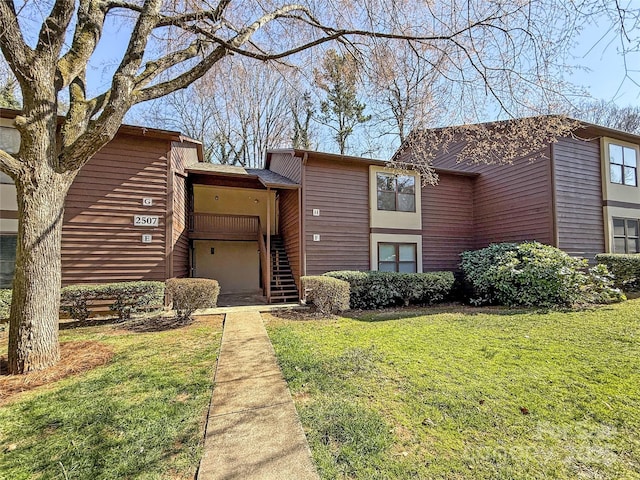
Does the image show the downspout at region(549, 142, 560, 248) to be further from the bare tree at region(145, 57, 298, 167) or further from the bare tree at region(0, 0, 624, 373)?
the bare tree at region(145, 57, 298, 167)

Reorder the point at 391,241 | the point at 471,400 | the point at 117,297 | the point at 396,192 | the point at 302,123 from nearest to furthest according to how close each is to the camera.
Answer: the point at 471,400 < the point at 117,297 < the point at 391,241 < the point at 396,192 < the point at 302,123

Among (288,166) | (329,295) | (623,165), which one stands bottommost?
(329,295)

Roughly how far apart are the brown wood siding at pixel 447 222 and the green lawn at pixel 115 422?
886cm

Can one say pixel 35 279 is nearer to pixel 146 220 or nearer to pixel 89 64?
pixel 89 64

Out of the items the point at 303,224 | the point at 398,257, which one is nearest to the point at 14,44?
the point at 303,224

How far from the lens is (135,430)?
262 centimetres

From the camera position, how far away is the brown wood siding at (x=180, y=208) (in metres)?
8.81

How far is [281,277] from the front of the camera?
11039 mm

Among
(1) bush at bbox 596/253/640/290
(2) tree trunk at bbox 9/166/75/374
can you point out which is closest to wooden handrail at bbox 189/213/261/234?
(2) tree trunk at bbox 9/166/75/374

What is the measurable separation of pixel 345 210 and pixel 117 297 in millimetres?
6634

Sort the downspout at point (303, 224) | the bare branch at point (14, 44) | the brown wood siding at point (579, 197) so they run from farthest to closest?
the brown wood siding at point (579, 197), the downspout at point (303, 224), the bare branch at point (14, 44)

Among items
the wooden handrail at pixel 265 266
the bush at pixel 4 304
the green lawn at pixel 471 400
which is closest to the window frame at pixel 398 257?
the wooden handrail at pixel 265 266

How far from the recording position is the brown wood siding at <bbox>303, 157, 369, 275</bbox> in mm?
9516

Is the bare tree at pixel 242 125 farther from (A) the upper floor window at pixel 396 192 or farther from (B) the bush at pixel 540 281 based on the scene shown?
(B) the bush at pixel 540 281
